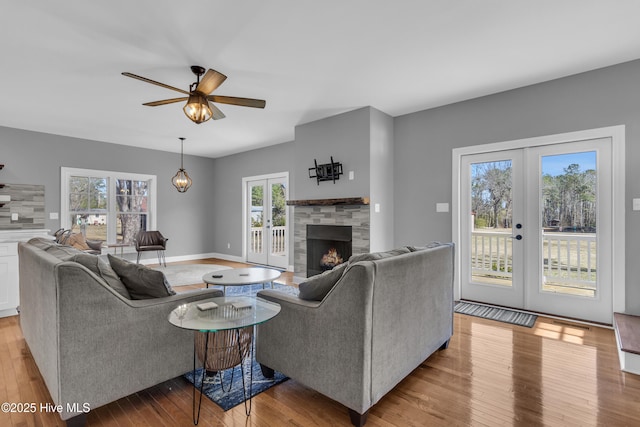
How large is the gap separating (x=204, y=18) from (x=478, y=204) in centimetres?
363

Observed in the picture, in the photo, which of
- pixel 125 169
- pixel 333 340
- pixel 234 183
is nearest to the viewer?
pixel 333 340

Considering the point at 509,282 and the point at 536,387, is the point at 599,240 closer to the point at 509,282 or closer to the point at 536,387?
the point at 509,282

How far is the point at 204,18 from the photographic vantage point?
2.42 meters

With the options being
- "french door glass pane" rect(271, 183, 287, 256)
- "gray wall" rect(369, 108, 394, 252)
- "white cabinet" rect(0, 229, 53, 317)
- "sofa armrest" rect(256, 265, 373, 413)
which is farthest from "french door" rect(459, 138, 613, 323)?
"white cabinet" rect(0, 229, 53, 317)

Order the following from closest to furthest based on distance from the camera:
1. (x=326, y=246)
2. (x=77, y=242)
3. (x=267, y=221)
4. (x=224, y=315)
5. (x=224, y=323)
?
1. (x=224, y=323)
2. (x=224, y=315)
3. (x=77, y=242)
4. (x=326, y=246)
5. (x=267, y=221)

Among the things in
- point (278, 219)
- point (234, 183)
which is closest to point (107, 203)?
point (234, 183)

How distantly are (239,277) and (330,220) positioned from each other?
181cm

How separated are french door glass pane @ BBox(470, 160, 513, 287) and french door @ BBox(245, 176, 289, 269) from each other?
3610 millimetres

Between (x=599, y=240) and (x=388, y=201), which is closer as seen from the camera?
(x=599, y=240)

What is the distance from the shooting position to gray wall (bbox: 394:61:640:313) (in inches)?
123

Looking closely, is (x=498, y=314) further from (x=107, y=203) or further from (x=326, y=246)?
(x=107, y=203)

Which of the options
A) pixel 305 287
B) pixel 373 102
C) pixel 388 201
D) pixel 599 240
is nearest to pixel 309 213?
pixel 388 201

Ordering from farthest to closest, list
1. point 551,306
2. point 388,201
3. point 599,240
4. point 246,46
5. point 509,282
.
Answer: point 388,201 < point 509,282 < point 551,306 < point 599,240 < point 246,46

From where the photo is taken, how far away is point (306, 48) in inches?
114
